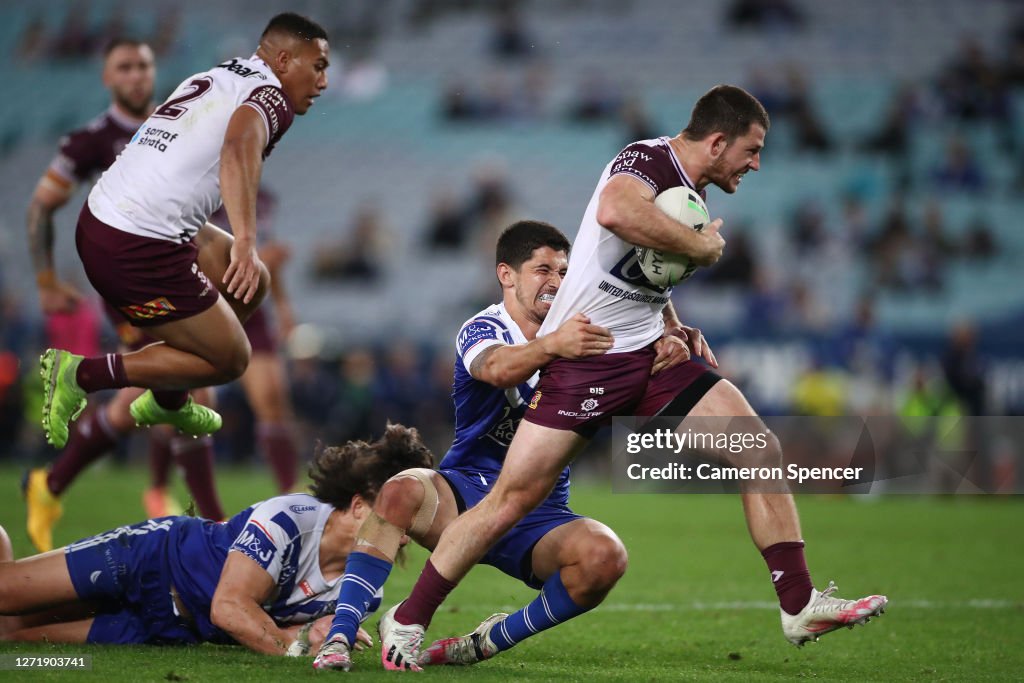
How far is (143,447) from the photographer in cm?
2094

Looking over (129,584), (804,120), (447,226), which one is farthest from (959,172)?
(129,584)

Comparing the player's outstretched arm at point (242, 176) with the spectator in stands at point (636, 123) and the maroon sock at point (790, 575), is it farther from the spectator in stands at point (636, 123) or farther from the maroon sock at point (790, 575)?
the spectator in stands at point (636, 123)

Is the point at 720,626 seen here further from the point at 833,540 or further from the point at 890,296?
the point at 890,296

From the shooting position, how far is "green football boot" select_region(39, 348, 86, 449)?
6.35 m

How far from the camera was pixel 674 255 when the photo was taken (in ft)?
16.8

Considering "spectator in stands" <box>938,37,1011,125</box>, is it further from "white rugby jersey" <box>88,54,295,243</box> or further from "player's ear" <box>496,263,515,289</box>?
"white rugby jersey" <box>88,54,295,243</box>

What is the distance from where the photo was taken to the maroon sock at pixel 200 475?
837 centimetres

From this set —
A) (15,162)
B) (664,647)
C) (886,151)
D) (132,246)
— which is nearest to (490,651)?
(664,647)

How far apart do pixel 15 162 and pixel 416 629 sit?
22.0 meters

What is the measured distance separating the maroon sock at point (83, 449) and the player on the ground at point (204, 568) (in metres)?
2.76

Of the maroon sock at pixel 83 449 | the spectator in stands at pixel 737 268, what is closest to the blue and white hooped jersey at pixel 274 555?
the maroon sock at pixel 83 449

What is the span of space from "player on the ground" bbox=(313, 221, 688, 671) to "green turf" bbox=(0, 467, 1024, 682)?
0.73 ft

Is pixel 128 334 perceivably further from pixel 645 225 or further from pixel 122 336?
pixel 645 225

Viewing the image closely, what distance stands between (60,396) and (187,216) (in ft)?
3.93
